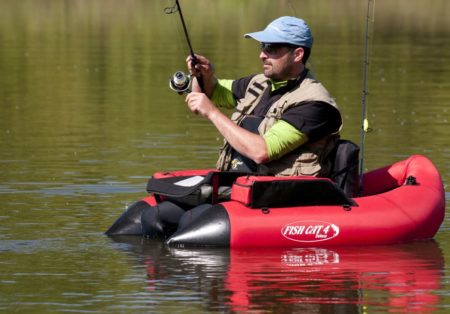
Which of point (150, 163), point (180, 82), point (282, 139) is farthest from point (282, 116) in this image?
point (150, 163)

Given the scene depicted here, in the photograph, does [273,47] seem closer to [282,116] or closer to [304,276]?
[282,116]

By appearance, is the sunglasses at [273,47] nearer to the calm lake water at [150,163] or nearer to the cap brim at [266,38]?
the cap brim at [266,38]

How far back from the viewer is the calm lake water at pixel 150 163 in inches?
341

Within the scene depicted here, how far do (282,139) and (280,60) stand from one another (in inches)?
22.9

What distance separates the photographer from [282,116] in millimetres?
10055

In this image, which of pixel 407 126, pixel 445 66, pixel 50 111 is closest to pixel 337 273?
pixel 407 126

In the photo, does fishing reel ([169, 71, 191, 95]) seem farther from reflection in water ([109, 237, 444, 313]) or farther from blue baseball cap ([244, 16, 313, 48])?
reflection in water ([109, 237, 444, 313])

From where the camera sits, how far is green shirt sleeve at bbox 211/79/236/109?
10.9 m

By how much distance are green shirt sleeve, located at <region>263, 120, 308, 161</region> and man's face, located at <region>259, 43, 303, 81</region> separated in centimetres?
39

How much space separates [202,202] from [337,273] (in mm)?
1286

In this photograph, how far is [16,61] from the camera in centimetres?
2755

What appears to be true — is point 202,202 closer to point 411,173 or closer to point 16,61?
point 411,173

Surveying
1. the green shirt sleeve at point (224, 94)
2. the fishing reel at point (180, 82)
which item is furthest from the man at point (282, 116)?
the green shirt sleeve at point (224, 94)

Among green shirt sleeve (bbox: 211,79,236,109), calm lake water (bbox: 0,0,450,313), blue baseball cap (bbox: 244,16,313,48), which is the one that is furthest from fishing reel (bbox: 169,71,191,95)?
calm lake water (bbox: 0,0,450,313)
